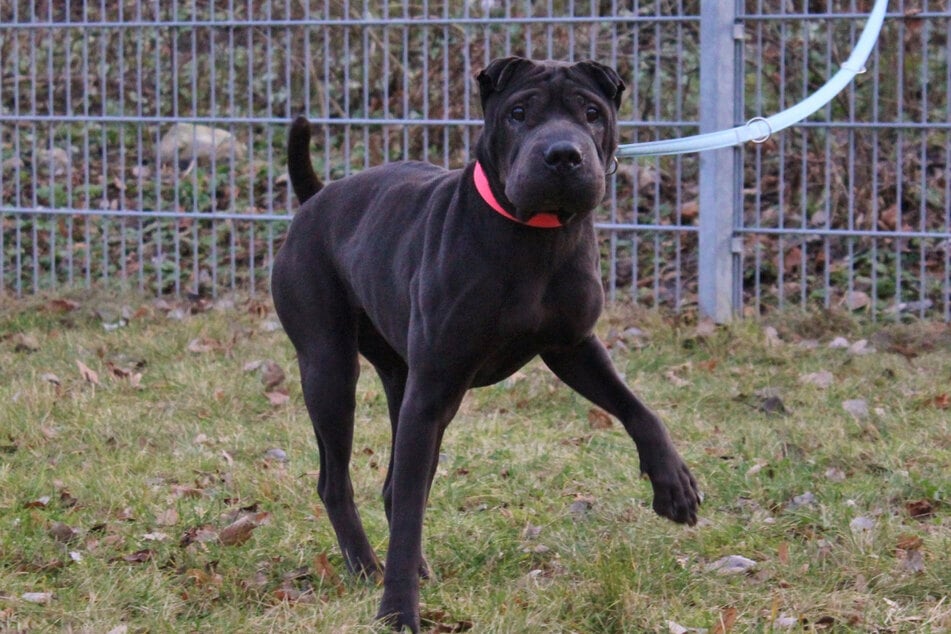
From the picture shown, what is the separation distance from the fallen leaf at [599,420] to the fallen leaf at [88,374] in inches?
88.9

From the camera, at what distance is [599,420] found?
222 inches

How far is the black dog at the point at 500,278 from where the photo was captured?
A: 3.33m

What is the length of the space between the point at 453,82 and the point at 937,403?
352cm

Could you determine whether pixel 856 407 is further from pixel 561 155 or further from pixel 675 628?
pixel 561 155

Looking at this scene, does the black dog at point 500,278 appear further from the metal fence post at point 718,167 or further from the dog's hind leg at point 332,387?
the metal fence post at point 718,167

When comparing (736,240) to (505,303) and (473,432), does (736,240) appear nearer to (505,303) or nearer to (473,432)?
(473,432)

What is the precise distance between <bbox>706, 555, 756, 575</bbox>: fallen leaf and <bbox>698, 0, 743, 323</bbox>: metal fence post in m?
3.37

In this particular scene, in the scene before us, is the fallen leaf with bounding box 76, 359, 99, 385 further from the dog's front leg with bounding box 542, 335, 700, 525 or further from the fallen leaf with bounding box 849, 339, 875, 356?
the fallen leaf with bounding box 849, 339, 875, 356

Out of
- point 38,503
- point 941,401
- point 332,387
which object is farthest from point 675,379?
point 38,503

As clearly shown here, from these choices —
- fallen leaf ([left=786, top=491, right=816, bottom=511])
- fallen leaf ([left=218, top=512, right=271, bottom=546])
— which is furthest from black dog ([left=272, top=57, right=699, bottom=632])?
fallen leaf ([left=786, top=491, right=816, bottom=511])

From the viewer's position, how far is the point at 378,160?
848 centimetres

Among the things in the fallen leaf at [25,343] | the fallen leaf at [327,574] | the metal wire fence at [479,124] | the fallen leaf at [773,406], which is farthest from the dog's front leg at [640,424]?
the fallen leaf at [25,343]

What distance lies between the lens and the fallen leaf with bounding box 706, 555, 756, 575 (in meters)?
3.80

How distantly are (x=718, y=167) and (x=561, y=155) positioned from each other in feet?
13.5
